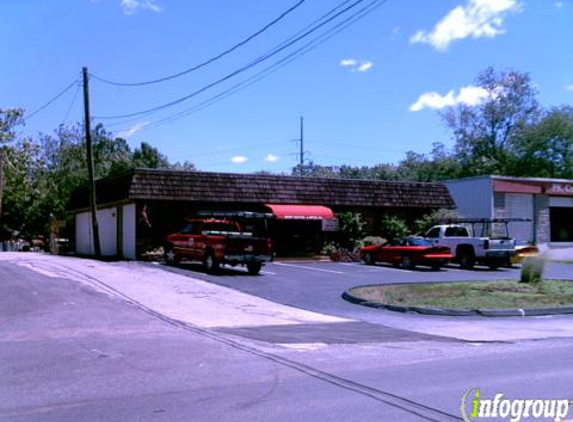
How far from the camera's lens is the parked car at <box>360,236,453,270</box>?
90.6 ft

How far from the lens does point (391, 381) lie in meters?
7.91

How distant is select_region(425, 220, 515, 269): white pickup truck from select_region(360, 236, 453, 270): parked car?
1.03m

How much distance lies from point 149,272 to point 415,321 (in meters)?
12.1

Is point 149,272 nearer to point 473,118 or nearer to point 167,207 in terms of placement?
point 167,207

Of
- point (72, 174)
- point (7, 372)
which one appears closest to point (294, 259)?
A: point (7, 372)

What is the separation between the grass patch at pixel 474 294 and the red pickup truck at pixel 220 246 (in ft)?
17.1

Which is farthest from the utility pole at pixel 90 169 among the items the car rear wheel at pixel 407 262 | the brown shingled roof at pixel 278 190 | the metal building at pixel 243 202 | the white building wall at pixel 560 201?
the white building wall at pixel 560 201

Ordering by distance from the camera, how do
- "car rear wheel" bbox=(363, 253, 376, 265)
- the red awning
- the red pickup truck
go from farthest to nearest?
the red awning
"car rear wheel" bbox=(363, 253, 376, 265)
the red pickup truck

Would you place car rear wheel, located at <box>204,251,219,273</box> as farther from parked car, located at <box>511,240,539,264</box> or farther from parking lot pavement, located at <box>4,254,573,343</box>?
parked car, located at <box>511,240,539,264</box>

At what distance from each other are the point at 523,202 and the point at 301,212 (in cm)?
1610

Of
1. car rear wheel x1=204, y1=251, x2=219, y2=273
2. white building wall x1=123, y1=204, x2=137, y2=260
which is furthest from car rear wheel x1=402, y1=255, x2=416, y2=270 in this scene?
white building wall x1=123, y1=204, x2=137, y2=260

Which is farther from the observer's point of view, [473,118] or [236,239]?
[473,118]

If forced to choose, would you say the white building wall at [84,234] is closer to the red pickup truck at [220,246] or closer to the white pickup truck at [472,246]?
the red pickup truck at [220,246]

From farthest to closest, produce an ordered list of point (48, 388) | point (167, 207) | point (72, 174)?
point (72, 174) < point (167, 207) < point (48, 388)
